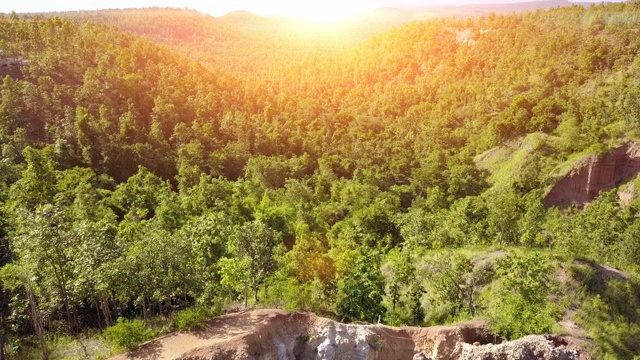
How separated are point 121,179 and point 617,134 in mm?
73029

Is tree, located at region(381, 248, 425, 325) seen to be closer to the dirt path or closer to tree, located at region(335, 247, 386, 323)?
tree, located at region(335, 247, 386, 323)

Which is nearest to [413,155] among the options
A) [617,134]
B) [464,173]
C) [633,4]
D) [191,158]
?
[464,173]

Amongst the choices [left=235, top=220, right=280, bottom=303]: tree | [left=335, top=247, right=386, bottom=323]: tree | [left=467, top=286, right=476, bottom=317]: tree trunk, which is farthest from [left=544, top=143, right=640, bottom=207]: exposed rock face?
[left=235, top=220, right=280, bottom=303]: tree

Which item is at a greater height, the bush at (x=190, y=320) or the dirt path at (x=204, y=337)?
the bush at (x=190, y=320)

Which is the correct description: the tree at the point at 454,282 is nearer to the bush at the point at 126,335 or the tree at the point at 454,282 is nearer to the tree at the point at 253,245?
the tree at the point at 253,245

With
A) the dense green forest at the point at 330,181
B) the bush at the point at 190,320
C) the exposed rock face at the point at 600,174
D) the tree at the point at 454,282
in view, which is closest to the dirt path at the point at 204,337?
the bush at the point at 190,320

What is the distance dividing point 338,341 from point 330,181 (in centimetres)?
5037

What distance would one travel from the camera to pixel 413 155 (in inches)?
3378

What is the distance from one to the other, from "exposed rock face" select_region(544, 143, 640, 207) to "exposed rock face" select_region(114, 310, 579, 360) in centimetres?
4085

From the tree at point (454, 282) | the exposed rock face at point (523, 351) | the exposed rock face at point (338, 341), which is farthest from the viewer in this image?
the tree at point (454, 282)

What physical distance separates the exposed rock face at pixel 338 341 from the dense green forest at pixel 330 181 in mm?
1497

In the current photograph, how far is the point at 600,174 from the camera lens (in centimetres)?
5734

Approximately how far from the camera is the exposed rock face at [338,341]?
2186cm

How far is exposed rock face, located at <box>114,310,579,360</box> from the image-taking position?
71.7ft
